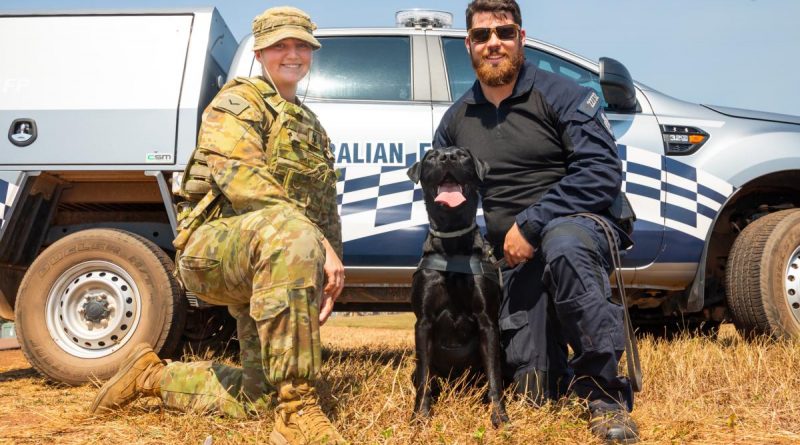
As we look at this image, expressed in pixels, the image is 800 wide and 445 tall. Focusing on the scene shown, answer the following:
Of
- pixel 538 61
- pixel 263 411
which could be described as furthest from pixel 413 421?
pixel 538 61

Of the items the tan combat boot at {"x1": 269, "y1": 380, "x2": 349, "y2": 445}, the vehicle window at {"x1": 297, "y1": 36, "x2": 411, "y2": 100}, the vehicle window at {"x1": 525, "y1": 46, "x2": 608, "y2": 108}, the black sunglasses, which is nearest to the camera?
the tan combat boot at {"x1": 269, "y1": 380, "x2": 349, "y2": 445}

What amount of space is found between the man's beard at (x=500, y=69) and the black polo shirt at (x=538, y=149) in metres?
0.06

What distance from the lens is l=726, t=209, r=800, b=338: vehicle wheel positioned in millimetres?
3625

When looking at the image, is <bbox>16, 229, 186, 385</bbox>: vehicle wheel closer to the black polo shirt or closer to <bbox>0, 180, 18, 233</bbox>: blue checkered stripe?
<bbox>0, 180, 18, 233</bbox>: blue checkered stripe

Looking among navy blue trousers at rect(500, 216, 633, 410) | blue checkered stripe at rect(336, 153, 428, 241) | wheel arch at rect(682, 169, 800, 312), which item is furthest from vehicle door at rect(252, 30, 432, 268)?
wheel arch at rect(682, 169, 800, 312)

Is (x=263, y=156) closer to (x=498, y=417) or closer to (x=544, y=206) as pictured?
(x=544, y=206)

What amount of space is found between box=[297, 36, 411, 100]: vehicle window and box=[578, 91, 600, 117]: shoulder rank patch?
4.44 ft

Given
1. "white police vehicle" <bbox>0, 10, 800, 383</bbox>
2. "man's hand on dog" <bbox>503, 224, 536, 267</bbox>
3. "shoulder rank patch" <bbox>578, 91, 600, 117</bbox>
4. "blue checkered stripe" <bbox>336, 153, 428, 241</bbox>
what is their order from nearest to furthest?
"man's hand on dog" <bbox>503, 224, 536, 267</bbox> → "shoulder rank patch" <bbox>578, 91, 600, 117</bbox> → "white police vehicle" <bbox>0, 10, 800, 383</bbox> → "blue checkered stripe" <bbox>336, 153, 428, 241</bbox>

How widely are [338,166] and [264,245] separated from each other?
1475mm

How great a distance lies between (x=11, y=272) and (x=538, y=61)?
3.23 m

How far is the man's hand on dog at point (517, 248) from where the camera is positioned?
2480 millimetres

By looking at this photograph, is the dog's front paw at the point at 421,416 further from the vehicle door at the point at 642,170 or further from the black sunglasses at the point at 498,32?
the vehicle door at the point at 642,170

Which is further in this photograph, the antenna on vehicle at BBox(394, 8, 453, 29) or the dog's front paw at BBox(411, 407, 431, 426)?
the antenna on vehicle at BBox(394, 8, 453, 29)

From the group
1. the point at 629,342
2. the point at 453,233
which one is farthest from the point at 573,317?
the point at 453,233
